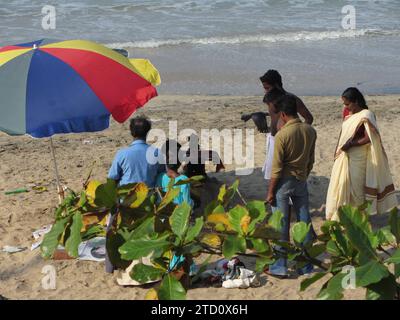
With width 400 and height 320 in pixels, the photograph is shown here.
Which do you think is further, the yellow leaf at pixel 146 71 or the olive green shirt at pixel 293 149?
the yellow leaf at pixel 146 71

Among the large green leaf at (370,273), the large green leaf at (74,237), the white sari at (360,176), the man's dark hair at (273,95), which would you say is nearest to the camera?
the large green leaf at (370,273)

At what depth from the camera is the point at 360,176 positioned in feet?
20.8

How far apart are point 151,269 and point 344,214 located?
61cm

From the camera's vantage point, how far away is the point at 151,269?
223 cm

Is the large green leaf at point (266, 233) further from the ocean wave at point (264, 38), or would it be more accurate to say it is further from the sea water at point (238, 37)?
the ocean wave at point (264, 38)

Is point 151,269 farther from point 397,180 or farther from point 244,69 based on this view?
point 244,69

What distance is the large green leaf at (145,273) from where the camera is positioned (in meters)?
2.21

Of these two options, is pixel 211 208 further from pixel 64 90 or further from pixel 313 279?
pixel 64 90

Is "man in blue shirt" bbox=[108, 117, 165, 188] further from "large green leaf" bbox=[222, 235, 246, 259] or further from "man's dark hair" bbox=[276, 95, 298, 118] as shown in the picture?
"large green leaf" bbox=[222, 235, 246, 259]

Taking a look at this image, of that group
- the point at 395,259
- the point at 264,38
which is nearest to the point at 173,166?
the point at 395,259

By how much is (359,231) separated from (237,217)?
375 mm

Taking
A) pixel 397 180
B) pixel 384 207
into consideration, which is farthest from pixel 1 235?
pixel 397 180

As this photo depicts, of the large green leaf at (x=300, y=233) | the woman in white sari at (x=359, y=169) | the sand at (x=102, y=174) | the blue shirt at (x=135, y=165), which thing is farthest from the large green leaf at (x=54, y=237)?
the woman in white sari at (x=359, y=169)

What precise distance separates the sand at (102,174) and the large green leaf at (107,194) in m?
2.79
